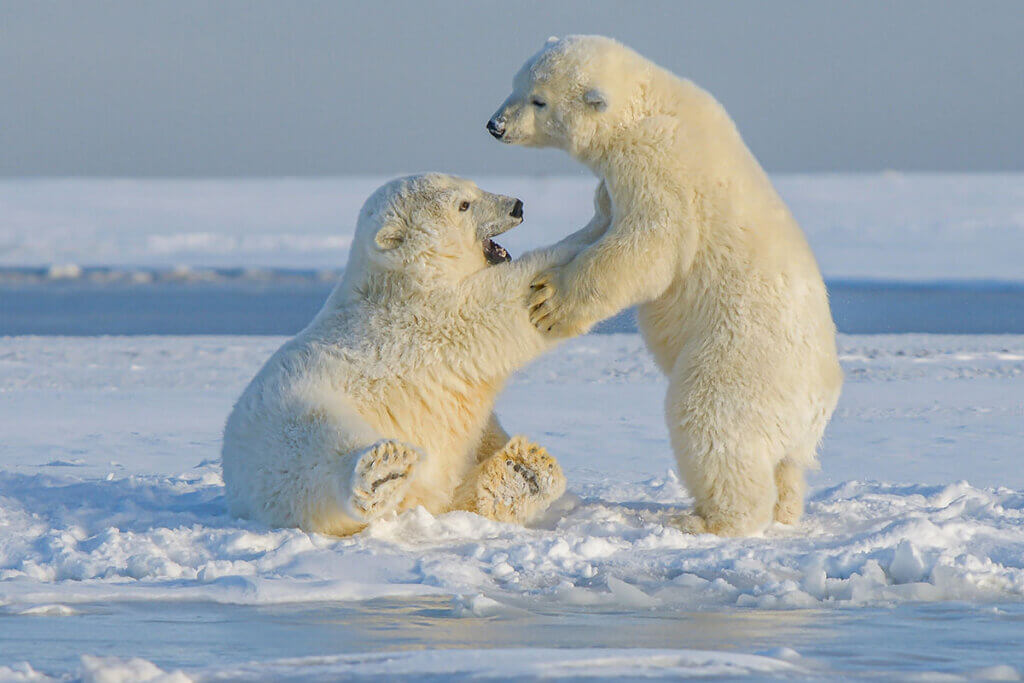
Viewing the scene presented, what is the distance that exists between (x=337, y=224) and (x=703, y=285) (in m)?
28.9

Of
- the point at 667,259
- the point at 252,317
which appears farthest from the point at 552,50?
the point at 252,317

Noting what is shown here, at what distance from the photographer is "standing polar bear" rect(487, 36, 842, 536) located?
450cm

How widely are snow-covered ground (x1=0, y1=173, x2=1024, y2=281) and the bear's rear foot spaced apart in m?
11.0

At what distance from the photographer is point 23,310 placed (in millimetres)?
15828

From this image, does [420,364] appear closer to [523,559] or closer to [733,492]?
[523,559]

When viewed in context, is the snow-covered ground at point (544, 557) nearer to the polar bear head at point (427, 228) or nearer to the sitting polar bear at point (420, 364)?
the sitting polar bear at point (420, 364)

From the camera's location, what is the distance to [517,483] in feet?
15.4

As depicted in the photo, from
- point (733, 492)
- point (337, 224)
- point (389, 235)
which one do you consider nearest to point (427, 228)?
point (389, 235)

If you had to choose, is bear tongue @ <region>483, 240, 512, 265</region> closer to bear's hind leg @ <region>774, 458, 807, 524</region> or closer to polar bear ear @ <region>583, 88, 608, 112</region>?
polar bear ear @ <region>583, 88, 608, 112</region>

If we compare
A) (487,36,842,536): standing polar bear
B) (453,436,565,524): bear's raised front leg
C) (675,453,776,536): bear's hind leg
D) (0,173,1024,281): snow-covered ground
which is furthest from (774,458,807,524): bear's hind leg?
(0,173,1024,281): snow-covered ground

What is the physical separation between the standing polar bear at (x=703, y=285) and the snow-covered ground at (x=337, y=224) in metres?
10.7

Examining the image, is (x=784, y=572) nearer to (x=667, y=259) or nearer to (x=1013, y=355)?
(x=667, y=259)

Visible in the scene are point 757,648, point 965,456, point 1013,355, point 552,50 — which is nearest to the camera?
point 757,648

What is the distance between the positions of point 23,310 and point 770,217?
42.4 feet
